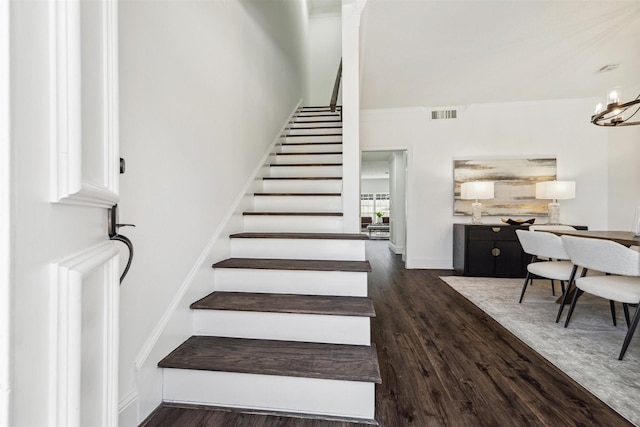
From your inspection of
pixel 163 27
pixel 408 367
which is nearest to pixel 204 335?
pixel 408 367

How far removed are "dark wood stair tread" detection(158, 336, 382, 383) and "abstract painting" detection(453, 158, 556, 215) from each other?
394 cm

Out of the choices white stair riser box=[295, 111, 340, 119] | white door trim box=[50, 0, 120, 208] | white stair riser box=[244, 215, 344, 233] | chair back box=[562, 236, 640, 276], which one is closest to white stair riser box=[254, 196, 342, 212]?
white stair riser box=[244, 215, 344, 233]

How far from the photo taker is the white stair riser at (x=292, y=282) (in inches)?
72.0

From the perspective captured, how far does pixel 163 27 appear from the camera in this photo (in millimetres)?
1414

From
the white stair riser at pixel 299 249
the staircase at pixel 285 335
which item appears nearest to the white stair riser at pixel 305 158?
the staircase at pixel 285 335

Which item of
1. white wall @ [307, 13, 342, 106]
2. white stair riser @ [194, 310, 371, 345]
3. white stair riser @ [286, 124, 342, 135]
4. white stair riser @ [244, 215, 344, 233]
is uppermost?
white wall @ [307, 13, 342, 106]

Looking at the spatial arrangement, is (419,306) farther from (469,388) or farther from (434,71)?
(434,71)

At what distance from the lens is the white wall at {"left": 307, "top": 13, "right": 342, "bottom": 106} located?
263 inches

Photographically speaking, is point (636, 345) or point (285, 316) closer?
point (285, 316)

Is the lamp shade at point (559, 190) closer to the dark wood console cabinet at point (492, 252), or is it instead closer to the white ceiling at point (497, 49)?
the dark wood console cabinet at point (492, 252)

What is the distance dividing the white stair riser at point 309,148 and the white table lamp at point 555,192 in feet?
10.4

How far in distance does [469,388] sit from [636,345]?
1.53m

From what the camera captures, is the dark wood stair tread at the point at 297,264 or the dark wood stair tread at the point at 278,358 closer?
the dark wood stair tread at the point at 278,358
